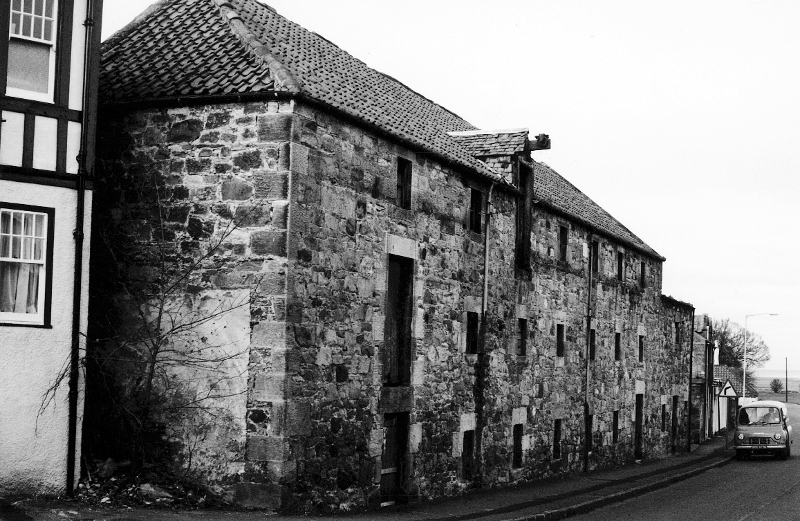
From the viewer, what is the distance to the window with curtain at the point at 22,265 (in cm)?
1340

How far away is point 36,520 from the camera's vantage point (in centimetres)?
1184

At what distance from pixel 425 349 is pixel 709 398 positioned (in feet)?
136

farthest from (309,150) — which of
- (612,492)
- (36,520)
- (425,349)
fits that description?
(612,492)

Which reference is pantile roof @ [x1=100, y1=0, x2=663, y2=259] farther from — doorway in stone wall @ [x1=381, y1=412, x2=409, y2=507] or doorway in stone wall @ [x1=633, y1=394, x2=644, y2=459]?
doorway in stone wall @ [x1=633, y1=394, x2=644, y2=459]

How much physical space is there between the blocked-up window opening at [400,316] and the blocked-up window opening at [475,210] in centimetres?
325

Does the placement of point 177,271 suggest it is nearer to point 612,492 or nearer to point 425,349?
point 425,349

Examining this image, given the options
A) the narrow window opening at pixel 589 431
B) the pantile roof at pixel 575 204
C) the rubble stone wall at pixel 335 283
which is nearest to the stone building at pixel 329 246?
the rubble stone wall at pixel 335 283

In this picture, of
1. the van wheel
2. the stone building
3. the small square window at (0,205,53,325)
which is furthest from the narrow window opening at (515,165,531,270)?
the van wheel

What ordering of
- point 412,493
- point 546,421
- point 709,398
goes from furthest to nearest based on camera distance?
point 709,398
point 546,421
point 412,493

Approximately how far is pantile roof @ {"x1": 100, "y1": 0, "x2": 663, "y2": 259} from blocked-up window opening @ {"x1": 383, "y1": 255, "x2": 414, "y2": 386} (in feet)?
7.53

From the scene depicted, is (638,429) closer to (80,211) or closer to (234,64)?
(234,64)

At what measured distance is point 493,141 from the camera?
2369cm

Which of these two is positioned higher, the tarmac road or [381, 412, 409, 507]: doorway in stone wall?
[381, 412, 409, 507]: doorway in stone wall

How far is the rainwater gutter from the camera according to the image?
13.9 meters
